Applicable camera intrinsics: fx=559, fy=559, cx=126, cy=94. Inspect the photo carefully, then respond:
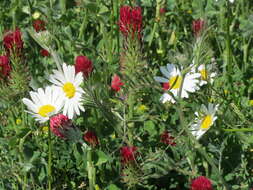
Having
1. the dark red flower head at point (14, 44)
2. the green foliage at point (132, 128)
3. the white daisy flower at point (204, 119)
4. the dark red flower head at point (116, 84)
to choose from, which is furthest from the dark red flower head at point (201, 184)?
the dark red flower head at point (14, 44)

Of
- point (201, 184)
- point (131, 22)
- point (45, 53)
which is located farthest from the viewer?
point (45, 53)

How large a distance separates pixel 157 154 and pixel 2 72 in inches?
26.8

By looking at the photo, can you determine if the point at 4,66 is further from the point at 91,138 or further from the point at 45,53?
the point at 45,53

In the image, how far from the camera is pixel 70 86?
1.87 meters

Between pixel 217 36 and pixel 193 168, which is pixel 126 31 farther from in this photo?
pixel 217 36

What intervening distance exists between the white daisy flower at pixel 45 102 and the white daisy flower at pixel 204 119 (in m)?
0.46

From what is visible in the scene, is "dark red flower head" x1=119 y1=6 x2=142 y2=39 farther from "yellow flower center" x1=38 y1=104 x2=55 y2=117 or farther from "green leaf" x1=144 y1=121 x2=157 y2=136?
"green leaf" x1=144 y1=121 x2=157 y2=136

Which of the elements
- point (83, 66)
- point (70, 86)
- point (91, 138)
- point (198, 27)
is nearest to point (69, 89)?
point (70, 86)

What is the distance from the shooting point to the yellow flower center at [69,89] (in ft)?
6.13

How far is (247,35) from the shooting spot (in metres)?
2.83

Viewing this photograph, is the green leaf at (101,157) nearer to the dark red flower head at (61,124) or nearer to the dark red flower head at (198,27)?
the dark red flower head at (61,124)

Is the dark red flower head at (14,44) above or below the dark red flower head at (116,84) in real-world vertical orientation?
above

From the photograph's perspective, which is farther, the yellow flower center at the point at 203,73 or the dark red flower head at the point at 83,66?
the yellow flower center at the point at 203,73

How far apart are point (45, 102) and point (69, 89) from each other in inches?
4.7
